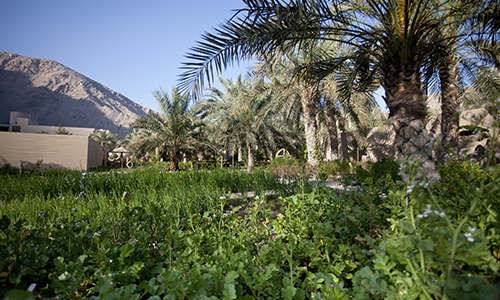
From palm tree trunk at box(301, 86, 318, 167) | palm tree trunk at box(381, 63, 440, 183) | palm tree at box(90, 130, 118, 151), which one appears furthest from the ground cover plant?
palm tree at box(90, 130, 118, 151)

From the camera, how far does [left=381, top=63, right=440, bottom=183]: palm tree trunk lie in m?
4.07

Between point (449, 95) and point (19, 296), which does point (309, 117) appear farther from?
point (19, 296)

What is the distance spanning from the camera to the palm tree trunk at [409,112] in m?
4.07

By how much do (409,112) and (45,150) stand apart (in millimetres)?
20646

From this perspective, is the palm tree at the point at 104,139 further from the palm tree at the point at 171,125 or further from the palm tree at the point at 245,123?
the palm tree at the point at 171,125

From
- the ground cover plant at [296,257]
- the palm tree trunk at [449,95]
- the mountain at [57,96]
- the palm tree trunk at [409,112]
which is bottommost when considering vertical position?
the ground cover plant at [296,257]

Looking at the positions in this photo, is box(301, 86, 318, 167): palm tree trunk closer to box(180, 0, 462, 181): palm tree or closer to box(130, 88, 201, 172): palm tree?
box(180, 0, 462, 181): palm tree

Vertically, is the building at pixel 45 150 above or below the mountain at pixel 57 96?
below

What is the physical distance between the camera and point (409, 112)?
4172 mm

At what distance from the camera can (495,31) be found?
4.61 metres

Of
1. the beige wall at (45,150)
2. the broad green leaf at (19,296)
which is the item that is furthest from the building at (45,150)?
→ the broad green leaf at (19,296)

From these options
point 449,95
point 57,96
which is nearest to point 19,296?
point 449,95

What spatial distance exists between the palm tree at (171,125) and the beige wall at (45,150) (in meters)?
5.24

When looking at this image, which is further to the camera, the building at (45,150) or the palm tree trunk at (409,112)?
the building at (45,150)
